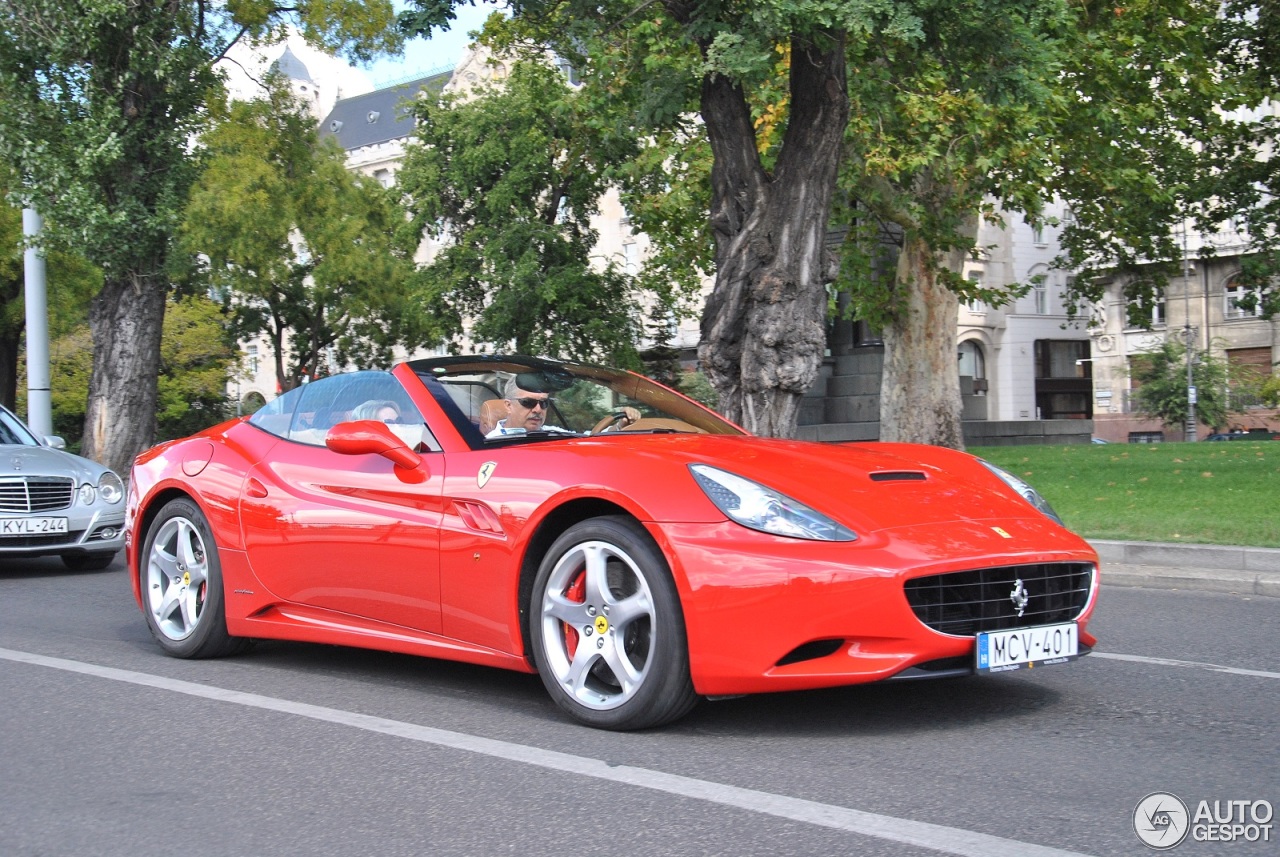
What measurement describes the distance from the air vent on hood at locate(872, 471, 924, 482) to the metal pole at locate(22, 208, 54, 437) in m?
17.1

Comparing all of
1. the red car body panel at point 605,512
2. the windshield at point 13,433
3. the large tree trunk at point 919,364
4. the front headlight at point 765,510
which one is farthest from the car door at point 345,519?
the large tree trunk at point 919,364

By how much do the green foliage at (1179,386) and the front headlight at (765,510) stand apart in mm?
56542

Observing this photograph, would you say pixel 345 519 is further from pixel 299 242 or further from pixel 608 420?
pixel 299 242

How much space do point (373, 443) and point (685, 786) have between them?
6.92ft

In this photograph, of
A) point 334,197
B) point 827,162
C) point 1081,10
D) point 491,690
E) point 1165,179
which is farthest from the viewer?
point 334,197

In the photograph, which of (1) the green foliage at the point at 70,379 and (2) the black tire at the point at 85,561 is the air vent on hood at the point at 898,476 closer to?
(2) the black tire at the point at 85,561

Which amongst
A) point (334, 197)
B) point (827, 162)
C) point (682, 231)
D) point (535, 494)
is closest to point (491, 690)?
point (535, 494)

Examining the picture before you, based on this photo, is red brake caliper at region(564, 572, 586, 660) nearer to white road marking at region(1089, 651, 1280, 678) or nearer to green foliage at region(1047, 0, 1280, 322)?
white road marking at region(1089, 651, 1280, 678)

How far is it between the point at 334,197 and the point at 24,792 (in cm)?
3793

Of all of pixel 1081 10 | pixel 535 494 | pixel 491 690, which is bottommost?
pixel 491 690

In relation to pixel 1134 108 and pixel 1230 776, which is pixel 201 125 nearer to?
pixel 1134 108

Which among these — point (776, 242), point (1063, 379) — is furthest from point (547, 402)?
point (1063, 379)

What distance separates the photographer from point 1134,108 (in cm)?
2122

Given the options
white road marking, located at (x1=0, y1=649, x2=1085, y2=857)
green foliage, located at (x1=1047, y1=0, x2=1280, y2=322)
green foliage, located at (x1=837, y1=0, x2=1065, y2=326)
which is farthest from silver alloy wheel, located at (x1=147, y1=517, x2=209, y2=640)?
green foliage, located at (x1=1047, y1=0, x2=1280, y2=322)
